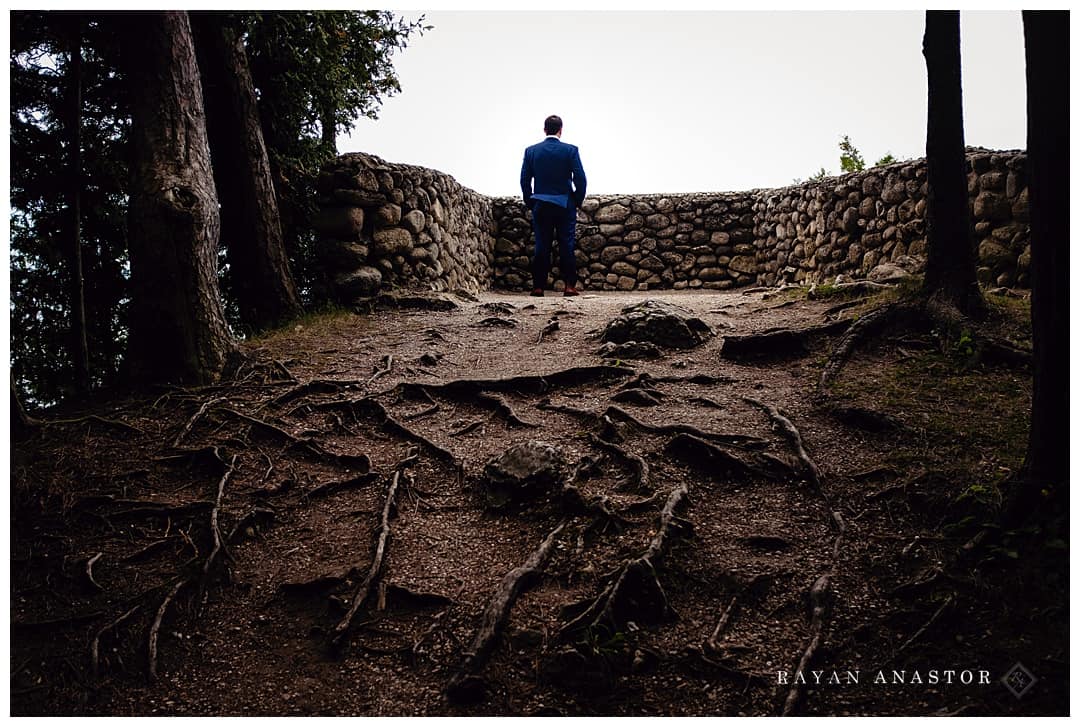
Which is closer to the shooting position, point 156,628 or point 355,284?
point 156,628

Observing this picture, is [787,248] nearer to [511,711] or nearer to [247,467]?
[247,467]

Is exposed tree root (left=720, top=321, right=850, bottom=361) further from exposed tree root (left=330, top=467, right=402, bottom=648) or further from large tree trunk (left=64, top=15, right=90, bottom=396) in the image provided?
large tree trunk (left=64, top=15, right=90, bottom=396)

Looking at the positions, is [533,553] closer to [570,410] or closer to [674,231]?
[570,410]

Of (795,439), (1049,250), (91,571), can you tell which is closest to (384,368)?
(91,571)

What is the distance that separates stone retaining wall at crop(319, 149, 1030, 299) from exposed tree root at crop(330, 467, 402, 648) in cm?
518

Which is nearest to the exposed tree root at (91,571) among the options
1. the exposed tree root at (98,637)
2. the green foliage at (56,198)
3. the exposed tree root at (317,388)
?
the exposed tree root at (98,637)

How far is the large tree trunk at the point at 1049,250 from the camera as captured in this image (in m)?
2.72

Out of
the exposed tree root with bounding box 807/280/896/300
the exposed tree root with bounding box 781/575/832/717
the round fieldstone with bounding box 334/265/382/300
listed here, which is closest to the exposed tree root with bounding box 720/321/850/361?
the exposed tree root with bounding box 807/280/896/300

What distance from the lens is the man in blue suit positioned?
9508 millimetres

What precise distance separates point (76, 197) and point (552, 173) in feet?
18.6

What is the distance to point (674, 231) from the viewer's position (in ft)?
42.7

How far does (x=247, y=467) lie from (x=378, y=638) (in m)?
1.99

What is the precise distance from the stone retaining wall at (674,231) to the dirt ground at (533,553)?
3.32m
